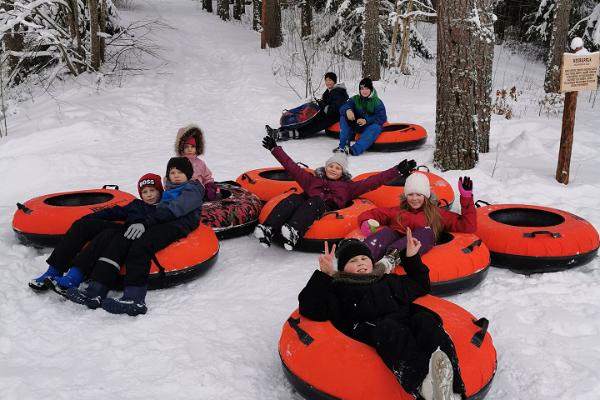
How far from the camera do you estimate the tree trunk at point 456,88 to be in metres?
6.36

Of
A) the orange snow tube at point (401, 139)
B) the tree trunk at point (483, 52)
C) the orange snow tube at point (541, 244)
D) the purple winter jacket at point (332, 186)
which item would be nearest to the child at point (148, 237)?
the purple winter jacket at point (332, 186)

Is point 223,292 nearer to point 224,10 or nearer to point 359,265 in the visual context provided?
point 359,265

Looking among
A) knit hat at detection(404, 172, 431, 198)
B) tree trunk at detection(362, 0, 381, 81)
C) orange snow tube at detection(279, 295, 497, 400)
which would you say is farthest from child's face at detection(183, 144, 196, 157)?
tree trunk at detection(362, 0, 381, 81)

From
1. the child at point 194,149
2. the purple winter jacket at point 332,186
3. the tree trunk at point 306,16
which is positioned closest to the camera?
the purple winter jacket at point 332,186

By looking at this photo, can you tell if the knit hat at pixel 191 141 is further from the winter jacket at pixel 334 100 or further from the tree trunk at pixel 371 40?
the tree trunk at pixel 371 40

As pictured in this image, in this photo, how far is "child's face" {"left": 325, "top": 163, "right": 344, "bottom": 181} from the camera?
5.29m

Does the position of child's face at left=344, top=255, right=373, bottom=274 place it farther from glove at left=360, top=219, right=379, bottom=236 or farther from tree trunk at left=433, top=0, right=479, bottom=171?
tree trunk at left=433, top=0, right=479, bottom=171

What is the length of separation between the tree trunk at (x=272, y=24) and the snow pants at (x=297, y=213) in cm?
1333

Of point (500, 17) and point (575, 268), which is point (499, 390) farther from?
point (500, 17)

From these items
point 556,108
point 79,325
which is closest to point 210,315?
point 79,325

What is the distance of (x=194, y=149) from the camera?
5422 mm

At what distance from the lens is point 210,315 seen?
3865 millimetres

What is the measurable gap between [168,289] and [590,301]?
313cm

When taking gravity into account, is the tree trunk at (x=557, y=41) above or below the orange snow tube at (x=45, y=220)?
above
